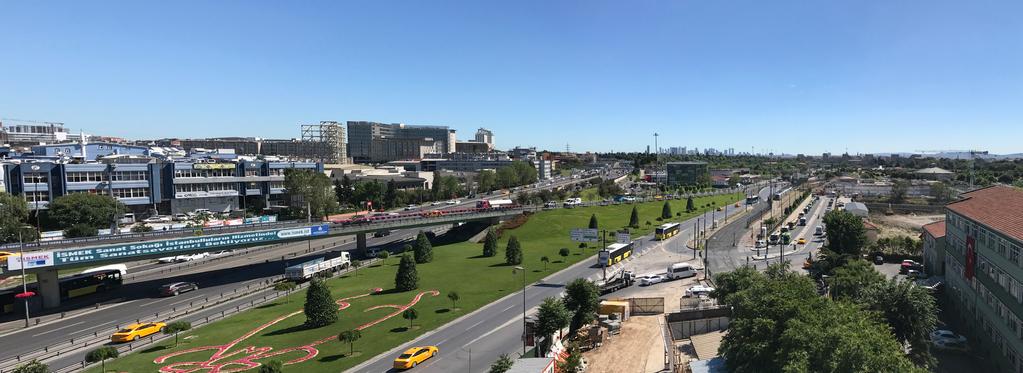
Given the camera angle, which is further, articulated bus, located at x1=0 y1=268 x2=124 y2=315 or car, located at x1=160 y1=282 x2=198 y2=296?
car, located at x1=160 y1=282 x2=198 y2=296

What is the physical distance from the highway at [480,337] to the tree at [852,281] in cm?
2397

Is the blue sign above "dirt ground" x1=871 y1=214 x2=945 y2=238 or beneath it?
above

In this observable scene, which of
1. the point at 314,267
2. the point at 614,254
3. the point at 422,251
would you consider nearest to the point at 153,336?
the point at 314,267

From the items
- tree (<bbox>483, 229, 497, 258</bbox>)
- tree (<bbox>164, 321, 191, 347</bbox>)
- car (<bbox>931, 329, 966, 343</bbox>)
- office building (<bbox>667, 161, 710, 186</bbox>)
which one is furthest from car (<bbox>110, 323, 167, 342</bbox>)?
office building (<bbox>667, 161, 710, 186</bbox>)

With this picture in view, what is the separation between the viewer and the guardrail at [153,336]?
38.6m

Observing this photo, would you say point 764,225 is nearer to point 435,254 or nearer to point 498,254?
point 498,254

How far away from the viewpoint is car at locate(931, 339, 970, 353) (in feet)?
129

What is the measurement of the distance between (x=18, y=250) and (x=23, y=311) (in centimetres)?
605

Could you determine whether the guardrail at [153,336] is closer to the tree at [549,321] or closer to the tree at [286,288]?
the tree at [286,288]

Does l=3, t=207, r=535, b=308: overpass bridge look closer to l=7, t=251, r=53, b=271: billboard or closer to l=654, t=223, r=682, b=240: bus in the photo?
l=7, t=251, r=53, b=271: billboard

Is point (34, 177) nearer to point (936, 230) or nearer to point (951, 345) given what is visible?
point (951, 345)

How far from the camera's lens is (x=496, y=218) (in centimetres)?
9362

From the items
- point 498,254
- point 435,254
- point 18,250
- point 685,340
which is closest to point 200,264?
point 18,250

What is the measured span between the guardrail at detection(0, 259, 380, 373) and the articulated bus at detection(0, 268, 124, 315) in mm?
13715
